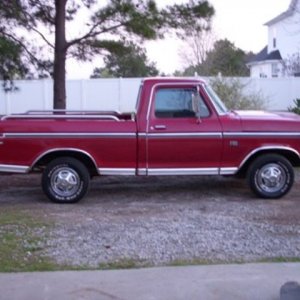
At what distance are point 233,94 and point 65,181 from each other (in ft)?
37.3

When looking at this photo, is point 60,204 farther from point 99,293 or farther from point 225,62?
point 225,62

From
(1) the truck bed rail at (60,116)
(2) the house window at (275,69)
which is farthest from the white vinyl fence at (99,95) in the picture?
(1) the truck bed rail at (60,116)

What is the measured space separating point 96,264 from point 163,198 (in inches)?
151

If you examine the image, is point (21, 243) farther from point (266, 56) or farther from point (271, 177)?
point (266, 56)

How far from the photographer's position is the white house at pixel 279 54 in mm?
44875

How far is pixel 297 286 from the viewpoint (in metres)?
5.41

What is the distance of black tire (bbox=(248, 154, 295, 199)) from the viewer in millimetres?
10094

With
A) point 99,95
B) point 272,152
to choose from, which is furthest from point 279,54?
point 272,152

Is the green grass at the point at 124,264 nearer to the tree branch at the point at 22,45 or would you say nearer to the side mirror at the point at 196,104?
the side mirror at the point at 196,104

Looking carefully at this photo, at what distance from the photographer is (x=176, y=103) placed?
10141mm

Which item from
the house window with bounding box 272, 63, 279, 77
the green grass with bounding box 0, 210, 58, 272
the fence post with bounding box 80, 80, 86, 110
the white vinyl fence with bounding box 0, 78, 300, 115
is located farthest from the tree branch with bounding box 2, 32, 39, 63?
the house window with bounding box 272, 63, 279, 77

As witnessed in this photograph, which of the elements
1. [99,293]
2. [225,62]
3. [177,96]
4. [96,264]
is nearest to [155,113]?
[177,96]

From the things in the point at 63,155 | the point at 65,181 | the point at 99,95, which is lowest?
the point at 65,181

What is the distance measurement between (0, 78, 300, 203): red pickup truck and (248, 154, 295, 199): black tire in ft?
0.05
